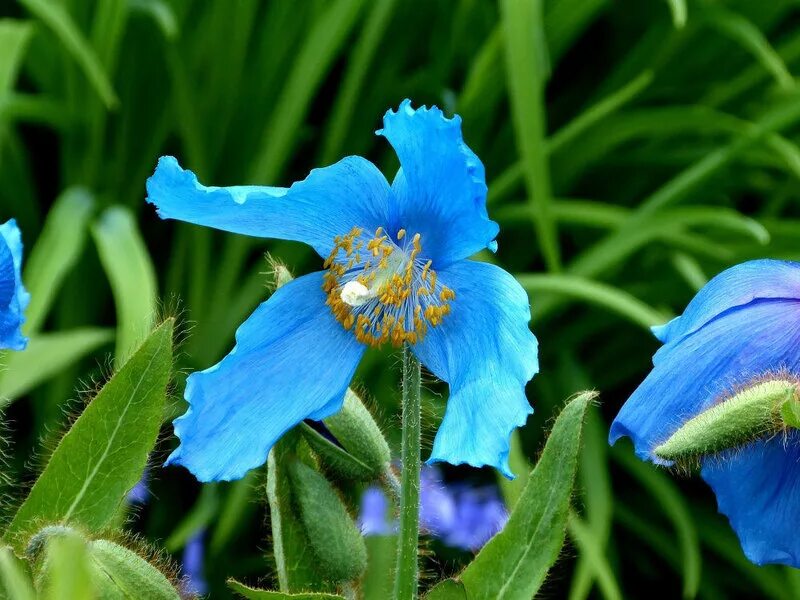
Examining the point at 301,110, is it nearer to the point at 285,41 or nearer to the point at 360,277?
the point at 285,41

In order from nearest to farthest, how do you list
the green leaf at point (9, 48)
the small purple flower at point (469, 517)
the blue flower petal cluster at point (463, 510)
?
the blue flower petal cluster at point (463, 510) < the small purple flower at point (469, 517) < the green leaf at point (9, 48)

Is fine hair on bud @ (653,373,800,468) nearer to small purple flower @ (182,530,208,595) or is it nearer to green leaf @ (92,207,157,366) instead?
small purple flower @ (182,530,208,595)

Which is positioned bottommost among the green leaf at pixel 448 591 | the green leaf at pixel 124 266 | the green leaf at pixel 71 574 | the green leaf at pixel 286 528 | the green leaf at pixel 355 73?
the green leaf at pixel 71 574

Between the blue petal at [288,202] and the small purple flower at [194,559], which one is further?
the small purple flower at [194,559]

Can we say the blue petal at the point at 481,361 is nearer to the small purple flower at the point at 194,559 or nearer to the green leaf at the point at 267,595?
the green leaf at the point at 267,595

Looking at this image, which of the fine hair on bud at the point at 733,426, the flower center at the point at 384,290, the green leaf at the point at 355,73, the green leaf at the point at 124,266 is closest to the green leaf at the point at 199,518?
the green leaf at the point at 124,266

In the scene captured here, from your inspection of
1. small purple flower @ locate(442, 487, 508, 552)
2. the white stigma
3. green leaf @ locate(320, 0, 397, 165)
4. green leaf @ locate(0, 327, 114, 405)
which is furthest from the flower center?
green leaf @ locate(320, 0, 397, 165)

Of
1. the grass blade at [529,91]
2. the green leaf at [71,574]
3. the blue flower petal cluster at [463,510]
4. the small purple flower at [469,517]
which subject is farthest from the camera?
the grass blade at [529,91]

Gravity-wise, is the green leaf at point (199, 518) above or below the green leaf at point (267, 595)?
above
